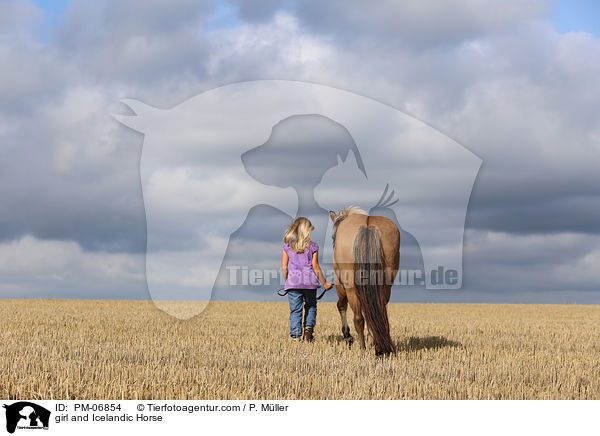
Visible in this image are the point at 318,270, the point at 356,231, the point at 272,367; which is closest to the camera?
the point at 272,367

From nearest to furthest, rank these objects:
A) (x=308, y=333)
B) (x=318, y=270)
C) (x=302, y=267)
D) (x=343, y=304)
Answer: (x=343, y=304) → (x=318, y=270) → (x=302, y=267) → (x=308, y=333)

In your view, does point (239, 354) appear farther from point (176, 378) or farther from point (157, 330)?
point (157, 330)

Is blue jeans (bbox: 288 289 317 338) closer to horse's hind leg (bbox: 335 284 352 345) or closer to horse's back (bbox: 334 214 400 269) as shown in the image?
horse's hind leg (bbox: 335 284 352 345)

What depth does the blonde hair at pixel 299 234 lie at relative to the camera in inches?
375

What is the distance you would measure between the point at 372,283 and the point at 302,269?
1876 mm

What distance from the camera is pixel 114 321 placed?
1477 centimetres

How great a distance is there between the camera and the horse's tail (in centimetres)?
799

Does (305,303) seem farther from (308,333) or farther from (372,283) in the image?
(372,283)
